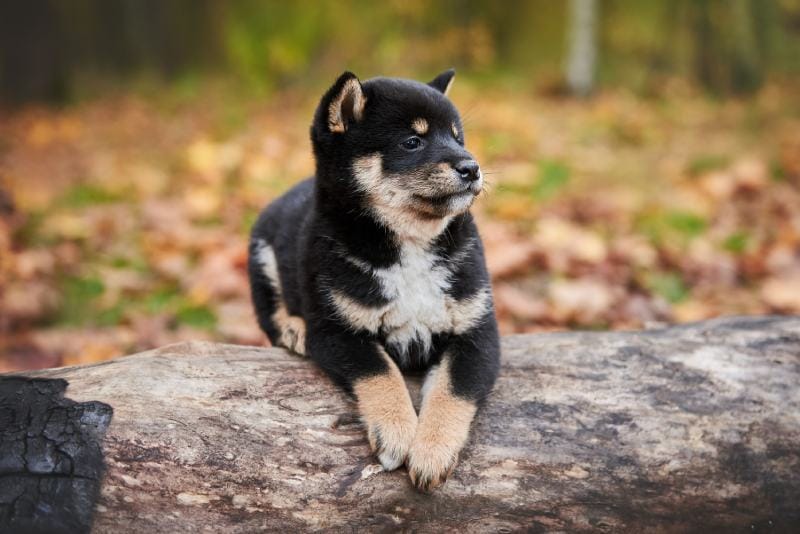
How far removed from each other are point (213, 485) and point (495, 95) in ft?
32.1

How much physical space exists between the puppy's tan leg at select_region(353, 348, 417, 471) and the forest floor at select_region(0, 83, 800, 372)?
1215 mm

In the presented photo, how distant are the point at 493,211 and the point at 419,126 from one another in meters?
Result: 4.36

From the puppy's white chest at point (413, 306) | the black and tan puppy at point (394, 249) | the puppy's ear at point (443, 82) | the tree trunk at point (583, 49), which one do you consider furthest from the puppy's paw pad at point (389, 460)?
the tree trunk at point (583, 49)

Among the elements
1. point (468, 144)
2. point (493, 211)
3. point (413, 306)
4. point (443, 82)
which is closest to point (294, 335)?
point (413, 306)

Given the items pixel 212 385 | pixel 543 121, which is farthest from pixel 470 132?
pixel 212 385

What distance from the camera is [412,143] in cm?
350

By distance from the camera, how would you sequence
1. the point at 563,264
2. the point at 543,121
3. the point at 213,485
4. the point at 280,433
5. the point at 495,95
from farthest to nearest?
the point at 495,95 < the point at 543,121 < the point at 563,264 < the point at 280,433 < the point at 213,485

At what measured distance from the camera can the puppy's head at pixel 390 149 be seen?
11.1 feet

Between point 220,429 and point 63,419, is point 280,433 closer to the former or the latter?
point 220,429

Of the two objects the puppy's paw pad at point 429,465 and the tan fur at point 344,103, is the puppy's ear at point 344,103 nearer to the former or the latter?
the tan fur at point 344,103

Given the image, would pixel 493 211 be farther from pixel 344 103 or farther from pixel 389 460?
pixel 389 460

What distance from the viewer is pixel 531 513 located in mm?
2988

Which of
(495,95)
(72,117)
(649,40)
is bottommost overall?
(72,117)

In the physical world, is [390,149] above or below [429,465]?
above
